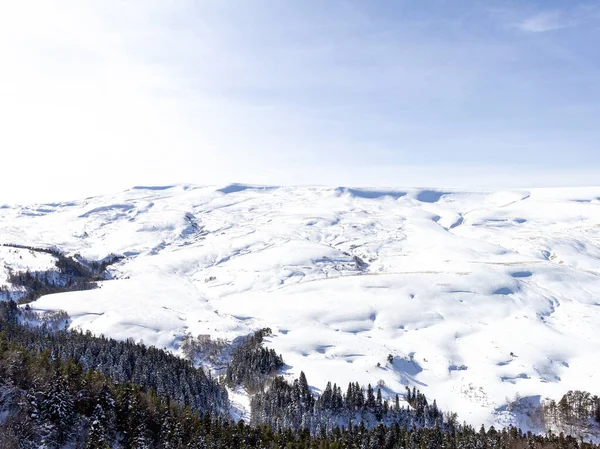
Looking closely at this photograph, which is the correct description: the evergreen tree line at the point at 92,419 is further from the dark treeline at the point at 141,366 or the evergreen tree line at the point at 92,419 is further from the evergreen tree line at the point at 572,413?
the evergreen tree line at the point at 572,413

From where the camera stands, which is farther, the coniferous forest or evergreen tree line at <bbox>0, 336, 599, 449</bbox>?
the coniferous forest

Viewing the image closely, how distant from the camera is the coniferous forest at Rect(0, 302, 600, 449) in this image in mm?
66562

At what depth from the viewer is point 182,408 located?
340 feet

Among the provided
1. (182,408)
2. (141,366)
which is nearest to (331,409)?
(182,408)

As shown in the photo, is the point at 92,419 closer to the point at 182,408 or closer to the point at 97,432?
the point at 97,432

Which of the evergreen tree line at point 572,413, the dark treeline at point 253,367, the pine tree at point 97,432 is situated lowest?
the evergreen tree line at point 572,413

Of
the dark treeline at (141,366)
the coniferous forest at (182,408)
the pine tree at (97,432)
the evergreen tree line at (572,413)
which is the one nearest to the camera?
the pine tree at (97,432)

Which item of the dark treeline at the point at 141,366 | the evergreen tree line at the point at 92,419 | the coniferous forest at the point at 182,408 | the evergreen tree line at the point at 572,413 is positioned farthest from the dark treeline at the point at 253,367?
the evergreen tree line at the point at 572,413

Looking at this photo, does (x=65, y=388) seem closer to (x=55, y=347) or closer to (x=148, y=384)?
(x=148, y=384)

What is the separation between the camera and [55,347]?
136 m

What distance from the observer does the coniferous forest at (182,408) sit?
6656 cm

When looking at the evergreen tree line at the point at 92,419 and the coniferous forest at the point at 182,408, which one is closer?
the evergreen tree line at the point at 92,419

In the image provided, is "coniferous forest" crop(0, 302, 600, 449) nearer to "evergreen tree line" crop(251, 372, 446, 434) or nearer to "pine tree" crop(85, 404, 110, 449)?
"pine tree" crop(85, 404, 110, 449)

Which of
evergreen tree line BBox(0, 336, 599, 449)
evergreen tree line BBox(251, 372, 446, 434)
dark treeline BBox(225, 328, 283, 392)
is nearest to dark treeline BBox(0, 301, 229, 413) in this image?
dark treeline BBox(225, 328, 283, 392)
